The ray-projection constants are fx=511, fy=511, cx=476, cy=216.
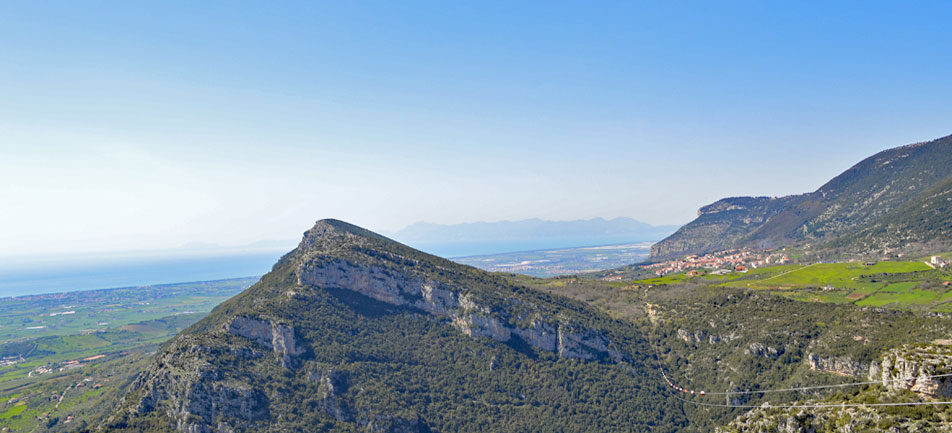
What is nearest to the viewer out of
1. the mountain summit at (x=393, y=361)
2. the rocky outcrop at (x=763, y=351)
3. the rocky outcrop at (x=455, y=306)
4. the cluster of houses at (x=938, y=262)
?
the mountain summit at (x=393, y=361)

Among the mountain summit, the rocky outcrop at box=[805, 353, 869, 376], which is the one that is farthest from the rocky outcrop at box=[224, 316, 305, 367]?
the rocky outcrop at box=[805, 353, 869, 376]

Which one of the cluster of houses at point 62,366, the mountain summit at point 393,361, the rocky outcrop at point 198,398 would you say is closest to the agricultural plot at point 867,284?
the mountain summit at point 393,361

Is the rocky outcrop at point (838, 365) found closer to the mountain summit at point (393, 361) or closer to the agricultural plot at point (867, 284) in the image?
the mountain summit at point (393, 361)

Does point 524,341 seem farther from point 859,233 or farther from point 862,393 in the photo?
point 859,233

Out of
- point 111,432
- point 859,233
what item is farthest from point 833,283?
point 111,432

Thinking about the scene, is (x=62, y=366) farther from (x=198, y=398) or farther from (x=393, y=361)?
(x=393, y=361)
